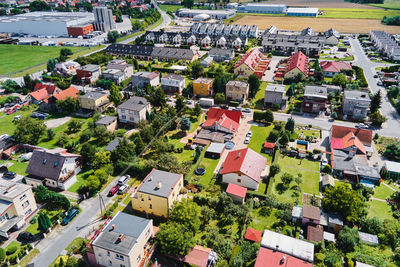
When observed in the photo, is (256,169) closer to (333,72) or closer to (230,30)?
(333,72)

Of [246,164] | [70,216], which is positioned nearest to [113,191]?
[70,216]

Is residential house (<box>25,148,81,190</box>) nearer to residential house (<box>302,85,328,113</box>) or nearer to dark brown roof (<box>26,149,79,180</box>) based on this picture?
dark brown roof (<box>26,149,79,180</box>)

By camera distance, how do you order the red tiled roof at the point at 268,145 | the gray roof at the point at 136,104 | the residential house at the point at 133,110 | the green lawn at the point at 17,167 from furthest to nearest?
1. the gray roof at the point at 136,104
2. the residential house at the point at 133,110
3. the red tiled roof at the point at 268,145
4. the green lawn at the point at 17,167

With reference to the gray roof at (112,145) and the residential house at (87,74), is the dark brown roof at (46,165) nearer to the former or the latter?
the gray roof at (112,145)

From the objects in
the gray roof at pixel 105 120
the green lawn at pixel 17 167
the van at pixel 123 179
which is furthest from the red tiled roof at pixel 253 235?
the green lawn at pixel 17 167

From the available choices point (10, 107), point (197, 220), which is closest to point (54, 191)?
point (197, 220)

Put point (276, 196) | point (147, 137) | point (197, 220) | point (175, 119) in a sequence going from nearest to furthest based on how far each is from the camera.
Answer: point (197, 220)
point (276, 196)
point (147, 137)
point (175, 119)
